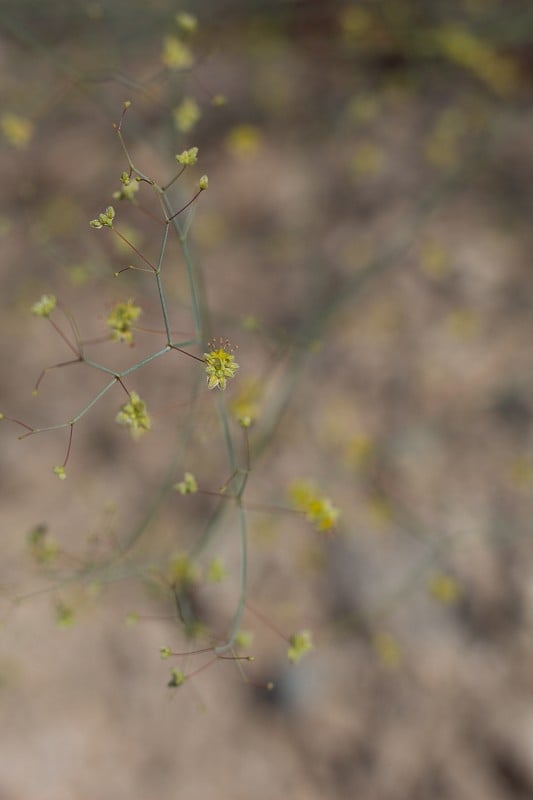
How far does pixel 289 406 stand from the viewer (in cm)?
302

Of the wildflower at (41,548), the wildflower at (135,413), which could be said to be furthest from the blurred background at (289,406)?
the wildflower at (135,413)

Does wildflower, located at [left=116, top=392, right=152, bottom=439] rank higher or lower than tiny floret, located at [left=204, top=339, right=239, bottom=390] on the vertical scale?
higher

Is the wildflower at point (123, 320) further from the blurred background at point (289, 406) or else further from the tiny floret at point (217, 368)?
the blurred background at point (289, 406)

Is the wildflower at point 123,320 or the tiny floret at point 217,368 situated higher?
the wildflower at point 123,320

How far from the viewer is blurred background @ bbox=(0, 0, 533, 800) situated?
8.10 feet

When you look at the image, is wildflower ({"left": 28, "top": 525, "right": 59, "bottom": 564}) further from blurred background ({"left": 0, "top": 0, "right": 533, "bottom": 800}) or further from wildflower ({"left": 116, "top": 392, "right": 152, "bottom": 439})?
wildflower ({"left": 116, "top": 392, "right": 152, "bottom": 439})

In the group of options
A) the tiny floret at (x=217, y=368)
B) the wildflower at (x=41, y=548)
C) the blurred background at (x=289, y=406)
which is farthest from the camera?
the blurred background at (x=289, y=406)

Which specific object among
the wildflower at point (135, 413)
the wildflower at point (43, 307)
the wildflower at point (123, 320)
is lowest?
the wildflower at point (135, 413)

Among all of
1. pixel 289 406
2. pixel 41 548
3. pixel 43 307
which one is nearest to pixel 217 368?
pixel 43 307

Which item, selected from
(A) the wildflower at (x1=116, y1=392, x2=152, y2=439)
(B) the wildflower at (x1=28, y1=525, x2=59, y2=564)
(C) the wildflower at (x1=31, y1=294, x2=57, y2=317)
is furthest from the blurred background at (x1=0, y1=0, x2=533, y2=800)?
(C) the wildflower at (x1=31, y1=294, x2=57, y2=317)

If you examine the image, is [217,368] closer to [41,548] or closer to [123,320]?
[123,320]

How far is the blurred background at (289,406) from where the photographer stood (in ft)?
8.10

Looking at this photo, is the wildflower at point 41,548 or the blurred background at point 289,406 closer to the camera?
the wildflower at point 41,548

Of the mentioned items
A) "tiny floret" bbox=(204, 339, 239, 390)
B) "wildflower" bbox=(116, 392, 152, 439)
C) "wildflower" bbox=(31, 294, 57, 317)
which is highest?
"wildflower" bbox=(31, 294, 57, 317)
